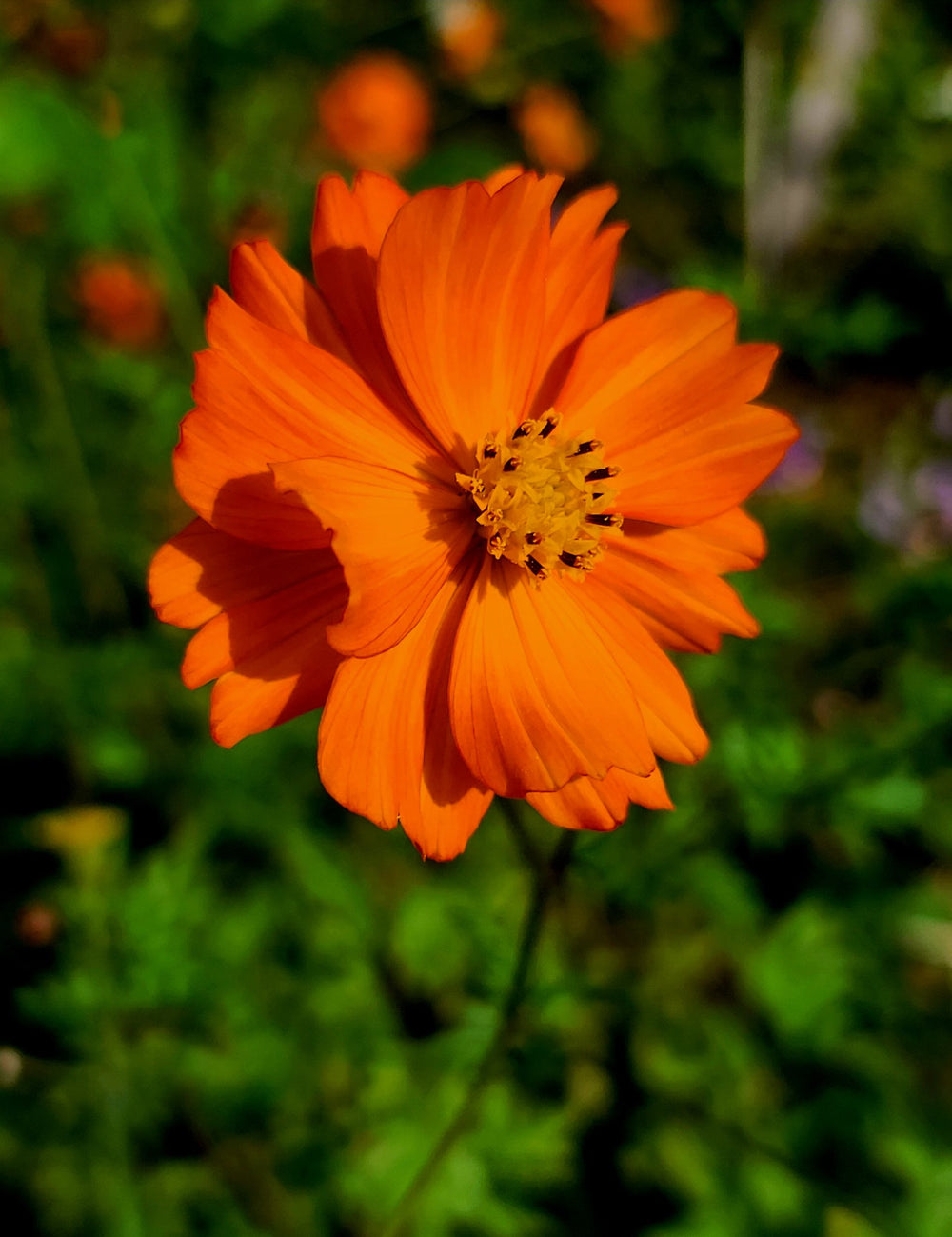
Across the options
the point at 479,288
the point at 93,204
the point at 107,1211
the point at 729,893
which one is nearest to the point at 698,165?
the point at 93,204

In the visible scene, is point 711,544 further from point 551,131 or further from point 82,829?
point 551,131

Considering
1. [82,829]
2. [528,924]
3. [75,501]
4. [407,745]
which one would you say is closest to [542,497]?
[407,745]

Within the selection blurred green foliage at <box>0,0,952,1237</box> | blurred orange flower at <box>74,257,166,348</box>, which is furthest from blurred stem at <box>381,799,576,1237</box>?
blurred orange flower at <box>74,257,166,348</box>


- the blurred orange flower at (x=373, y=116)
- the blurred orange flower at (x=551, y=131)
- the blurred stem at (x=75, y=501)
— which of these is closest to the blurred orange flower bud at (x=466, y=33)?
the blurred orange flower at (x=551, y=131)

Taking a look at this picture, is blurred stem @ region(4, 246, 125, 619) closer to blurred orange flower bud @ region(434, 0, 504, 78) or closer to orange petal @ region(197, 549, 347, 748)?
orange petal @ region(197, 549, 347, 748)

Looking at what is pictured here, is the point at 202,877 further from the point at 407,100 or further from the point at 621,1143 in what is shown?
the point at 407,100

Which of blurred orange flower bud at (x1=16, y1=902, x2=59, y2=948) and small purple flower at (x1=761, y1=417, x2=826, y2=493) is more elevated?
small purple flower at (x1=761, y1=417, x2=826, y2=493)

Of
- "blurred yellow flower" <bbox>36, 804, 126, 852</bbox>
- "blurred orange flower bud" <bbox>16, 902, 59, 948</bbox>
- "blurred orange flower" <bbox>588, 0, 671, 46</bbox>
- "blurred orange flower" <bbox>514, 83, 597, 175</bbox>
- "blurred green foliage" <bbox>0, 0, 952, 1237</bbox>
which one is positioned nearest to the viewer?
"blurred orange flower bud" <bbox>16, 902, 59, 948</bbox>
